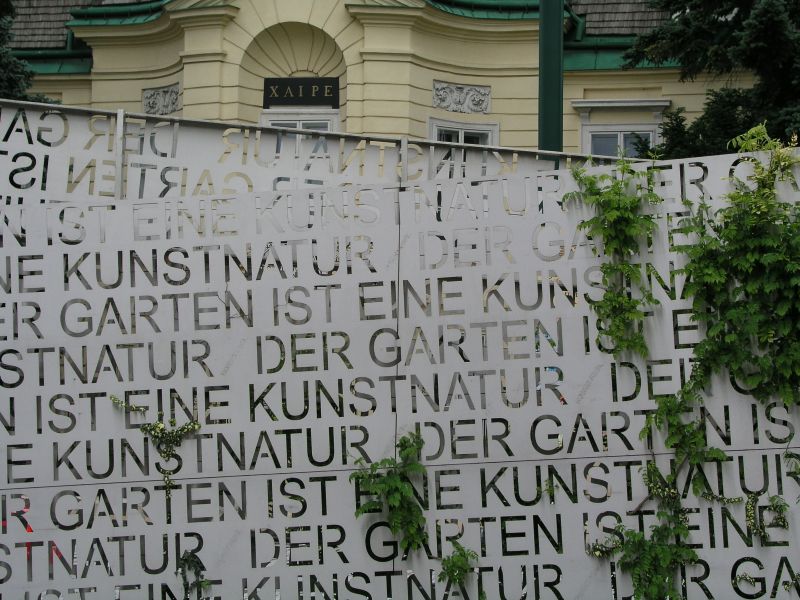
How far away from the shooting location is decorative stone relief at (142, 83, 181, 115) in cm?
1975

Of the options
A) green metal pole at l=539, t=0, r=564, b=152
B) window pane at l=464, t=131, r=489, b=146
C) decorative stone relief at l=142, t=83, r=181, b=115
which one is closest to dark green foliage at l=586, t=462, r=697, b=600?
green metal pole at l=539, t=0, r=564, b=152

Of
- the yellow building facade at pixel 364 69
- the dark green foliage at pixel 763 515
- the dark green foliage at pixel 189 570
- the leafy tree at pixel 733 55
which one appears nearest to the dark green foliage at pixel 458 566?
the dark green foliage at pixel 189 570

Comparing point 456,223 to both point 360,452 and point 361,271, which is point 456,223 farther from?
point 360,452

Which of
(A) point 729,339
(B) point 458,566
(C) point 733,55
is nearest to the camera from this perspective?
(A) point 729,339

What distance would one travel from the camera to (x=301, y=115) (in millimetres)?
19422

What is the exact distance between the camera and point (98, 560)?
740cm

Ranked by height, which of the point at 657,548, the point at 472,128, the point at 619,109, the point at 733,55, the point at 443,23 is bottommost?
the point at 657,548

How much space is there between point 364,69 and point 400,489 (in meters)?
12.6

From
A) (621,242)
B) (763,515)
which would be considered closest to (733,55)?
(621,242)

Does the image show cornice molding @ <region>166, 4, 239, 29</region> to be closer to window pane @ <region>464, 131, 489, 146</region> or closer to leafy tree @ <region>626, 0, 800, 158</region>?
window pane @ <region>464, 131, 489, 146</region>

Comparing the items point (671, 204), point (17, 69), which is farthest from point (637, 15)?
point (671, 204)

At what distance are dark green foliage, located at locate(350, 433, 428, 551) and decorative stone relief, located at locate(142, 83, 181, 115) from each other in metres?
13.4

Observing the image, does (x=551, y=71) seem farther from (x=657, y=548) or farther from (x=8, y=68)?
(x=8, y=68)

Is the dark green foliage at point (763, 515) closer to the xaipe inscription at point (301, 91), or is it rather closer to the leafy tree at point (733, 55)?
the leafy tree at point (733, 55)
